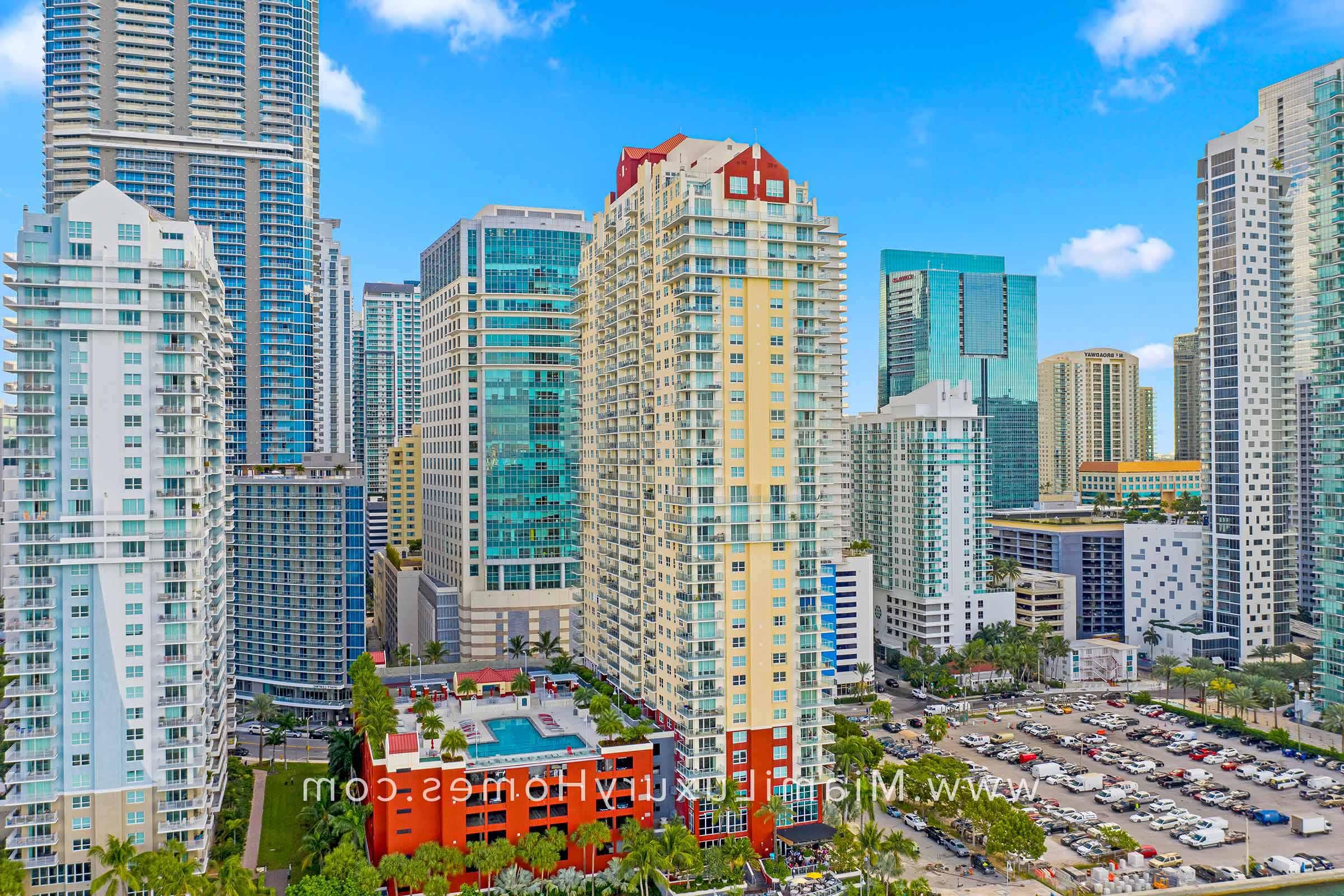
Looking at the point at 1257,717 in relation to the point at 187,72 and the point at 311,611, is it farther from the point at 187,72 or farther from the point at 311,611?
the point at 187,72

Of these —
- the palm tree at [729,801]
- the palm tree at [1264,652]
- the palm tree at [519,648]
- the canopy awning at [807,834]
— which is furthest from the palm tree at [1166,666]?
the palm tree at [519,648]

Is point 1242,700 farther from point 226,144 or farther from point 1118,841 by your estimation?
point 226,144

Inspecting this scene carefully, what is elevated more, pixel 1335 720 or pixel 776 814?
pixel 1335 720

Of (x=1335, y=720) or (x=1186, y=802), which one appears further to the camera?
(x=1335, y=720)

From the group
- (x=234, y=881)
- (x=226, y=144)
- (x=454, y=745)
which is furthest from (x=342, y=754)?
(x=226, y=144)

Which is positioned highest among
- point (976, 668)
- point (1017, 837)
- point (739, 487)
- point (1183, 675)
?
point (739, 487)

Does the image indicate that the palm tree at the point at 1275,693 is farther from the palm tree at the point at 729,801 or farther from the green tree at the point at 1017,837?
the palm tree at the point at 729,801

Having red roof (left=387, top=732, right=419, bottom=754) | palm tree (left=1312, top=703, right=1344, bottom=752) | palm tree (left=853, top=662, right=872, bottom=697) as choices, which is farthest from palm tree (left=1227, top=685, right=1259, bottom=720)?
red roof (left=387, top=732, right=419, bottom=754)
